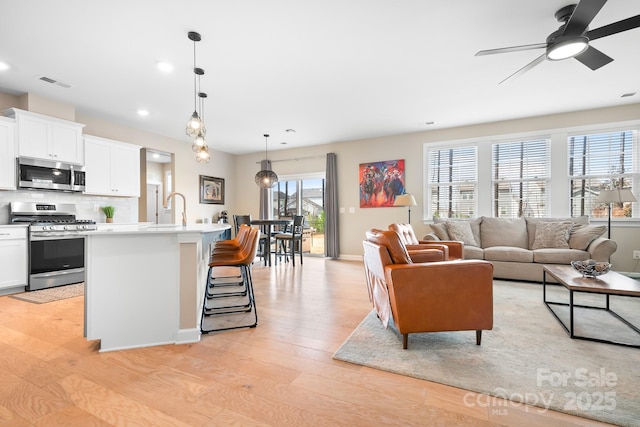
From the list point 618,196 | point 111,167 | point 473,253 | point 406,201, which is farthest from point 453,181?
point 111,167

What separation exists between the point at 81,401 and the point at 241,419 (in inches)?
35.7

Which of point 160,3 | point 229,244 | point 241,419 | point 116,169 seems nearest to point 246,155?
point 116,169

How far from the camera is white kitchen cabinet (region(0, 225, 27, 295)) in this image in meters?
3.54

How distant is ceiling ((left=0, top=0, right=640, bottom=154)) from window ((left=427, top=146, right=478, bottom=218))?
2.51 ft

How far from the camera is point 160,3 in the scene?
2268mm

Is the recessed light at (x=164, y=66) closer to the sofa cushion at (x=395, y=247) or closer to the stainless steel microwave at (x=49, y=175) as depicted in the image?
the stainless steel microwave at (x=49, y=175)

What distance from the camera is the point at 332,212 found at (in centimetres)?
660

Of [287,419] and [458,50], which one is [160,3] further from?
[287,419]

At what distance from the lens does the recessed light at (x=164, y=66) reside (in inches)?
123

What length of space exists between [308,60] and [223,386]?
122 inches

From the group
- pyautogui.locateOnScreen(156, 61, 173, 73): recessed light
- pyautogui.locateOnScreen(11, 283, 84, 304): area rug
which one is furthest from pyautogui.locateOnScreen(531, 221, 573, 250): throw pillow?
pyautogui.locateOnScreen(11, 283, 84, 304): area rug

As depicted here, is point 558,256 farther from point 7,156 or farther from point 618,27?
point 7,156

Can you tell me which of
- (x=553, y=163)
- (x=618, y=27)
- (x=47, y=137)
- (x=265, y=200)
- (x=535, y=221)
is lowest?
(x=535, y=221)

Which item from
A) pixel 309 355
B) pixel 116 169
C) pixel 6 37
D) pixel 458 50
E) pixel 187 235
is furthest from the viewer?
pixel 116 169
